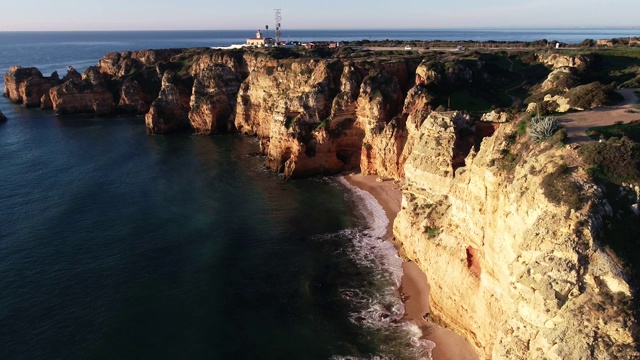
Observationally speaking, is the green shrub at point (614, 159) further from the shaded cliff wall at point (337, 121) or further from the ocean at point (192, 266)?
the shaded cliff wall at point (337, 121)

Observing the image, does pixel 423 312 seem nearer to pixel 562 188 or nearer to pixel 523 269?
pixel 523 269

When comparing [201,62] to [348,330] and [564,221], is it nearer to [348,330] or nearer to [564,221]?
[348,330]

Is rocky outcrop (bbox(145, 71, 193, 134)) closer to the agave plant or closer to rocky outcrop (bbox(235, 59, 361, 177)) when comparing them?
rocky outcrop (bbox(235, 59, 361, 177))

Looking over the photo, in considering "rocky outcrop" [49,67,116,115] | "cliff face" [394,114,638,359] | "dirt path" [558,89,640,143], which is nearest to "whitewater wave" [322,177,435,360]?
"cliff face" [394,114,638,359]

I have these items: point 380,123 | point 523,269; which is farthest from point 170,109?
point 523,269

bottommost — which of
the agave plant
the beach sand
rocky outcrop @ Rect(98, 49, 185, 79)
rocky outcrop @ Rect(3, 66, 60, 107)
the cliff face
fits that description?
the beach sand

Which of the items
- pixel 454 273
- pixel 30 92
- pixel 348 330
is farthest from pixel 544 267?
pixel 30 92

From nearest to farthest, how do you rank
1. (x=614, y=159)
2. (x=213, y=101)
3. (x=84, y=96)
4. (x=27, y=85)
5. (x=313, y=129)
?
(x=614, y=159)
(x=313, y=129)
(x=213, y=101)
(x=84, y=96)
(x=27, y=85)
